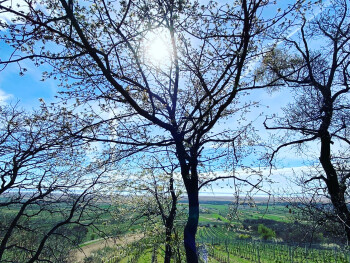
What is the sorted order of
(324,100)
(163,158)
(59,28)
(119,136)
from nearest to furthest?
(59,28)
(119,136)
(324,100)
(163,158)

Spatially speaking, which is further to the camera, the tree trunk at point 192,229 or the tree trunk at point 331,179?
the tree trunk at point 331,179

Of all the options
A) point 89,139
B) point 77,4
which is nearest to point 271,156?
point 89,139

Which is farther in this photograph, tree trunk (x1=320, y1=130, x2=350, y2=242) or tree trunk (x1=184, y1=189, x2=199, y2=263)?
tree trunk (x1=320, y1=130, x2=350, y2=242)

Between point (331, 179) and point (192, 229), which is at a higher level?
point (331, 179)

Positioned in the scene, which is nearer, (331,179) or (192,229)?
(192,229)

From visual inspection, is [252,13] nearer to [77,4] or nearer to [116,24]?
[116,24]

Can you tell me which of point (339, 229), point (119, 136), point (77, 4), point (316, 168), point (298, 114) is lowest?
point (339, 229)

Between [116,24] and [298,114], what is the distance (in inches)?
226

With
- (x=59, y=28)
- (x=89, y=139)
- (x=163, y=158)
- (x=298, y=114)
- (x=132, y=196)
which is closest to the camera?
(x=59, y=28)

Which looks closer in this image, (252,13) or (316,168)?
(252,13)

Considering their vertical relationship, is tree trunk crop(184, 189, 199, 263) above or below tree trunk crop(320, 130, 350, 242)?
below

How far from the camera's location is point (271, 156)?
7031 mm

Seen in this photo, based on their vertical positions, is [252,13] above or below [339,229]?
above

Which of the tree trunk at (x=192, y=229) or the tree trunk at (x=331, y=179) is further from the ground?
the tree trunk at (x=331, y=179)
